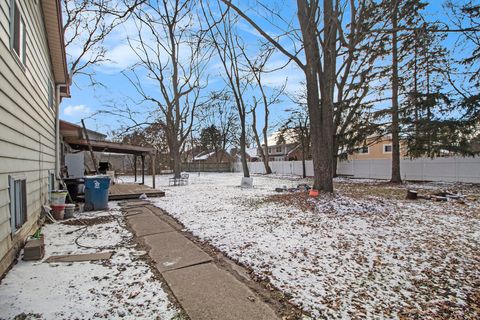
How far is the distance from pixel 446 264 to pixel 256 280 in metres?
2.41

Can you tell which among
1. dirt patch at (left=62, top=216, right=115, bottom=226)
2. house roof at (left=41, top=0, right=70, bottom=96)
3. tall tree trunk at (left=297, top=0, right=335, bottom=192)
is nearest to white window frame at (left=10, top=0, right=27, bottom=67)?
house roof at (left=41, top=0, right=70, bottom=96)

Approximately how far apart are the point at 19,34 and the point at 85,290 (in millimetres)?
3615

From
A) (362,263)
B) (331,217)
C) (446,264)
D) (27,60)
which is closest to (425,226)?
(331,217)

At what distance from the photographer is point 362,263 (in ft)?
11.0

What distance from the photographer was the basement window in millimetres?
3322

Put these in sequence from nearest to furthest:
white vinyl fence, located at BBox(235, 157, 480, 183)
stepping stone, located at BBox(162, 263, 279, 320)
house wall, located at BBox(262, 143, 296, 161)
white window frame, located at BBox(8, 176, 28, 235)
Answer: stepping stone, located at BBox(162, 263, 279, 320)
white window frame, located at BBox(8, 176, 28, 235)
white vinyl fence, located at BBox(235, 157, 480, 183)
house wall, located at BBox(262, 143, 296, 161)

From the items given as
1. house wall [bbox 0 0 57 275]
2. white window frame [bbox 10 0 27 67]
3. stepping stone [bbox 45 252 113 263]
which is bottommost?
stepping stone [bbox 45 252 113 263]

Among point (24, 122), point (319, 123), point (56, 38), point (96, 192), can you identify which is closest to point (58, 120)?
point (56, 38)

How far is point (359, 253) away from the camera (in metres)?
3.69

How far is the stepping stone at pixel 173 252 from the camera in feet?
11.1

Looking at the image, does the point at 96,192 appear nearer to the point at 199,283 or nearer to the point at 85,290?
the point at 85,290

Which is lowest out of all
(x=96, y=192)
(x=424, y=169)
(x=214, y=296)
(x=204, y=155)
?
(x=214, y=296)

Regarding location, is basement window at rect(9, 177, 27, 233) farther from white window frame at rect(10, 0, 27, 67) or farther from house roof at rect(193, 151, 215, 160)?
house roof at rect(193, 151, 215, 160)

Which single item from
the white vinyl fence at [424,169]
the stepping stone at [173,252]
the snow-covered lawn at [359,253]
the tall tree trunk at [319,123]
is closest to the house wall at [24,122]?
the stepping stone at [173,252]
